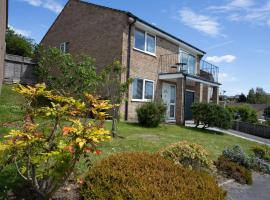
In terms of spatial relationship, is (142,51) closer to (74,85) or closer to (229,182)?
(74,85)

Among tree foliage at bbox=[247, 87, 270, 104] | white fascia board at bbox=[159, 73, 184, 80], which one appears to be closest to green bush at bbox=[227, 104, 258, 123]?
white fascia board at bbox=[159, 73, 184, 80]

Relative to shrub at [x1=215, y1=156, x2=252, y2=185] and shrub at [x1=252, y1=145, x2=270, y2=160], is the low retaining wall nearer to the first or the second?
shrub at [x1=252, y1=145, x2=270, y2=160]

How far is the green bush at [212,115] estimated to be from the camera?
1928cm

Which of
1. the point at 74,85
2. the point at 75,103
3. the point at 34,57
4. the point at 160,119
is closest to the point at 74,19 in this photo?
the point at 34,57

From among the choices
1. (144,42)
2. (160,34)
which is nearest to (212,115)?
(144,42)

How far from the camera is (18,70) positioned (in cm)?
2378

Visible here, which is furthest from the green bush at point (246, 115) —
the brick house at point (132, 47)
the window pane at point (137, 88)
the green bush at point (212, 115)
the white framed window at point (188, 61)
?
the window pane at point (137, 88)

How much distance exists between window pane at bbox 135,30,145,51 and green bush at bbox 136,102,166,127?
15.4ft

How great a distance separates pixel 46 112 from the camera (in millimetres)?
4445

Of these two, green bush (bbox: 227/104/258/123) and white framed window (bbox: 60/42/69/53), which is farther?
green bush (bbox: 227/104/258/123)

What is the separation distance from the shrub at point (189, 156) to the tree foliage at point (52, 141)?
9.43 feet

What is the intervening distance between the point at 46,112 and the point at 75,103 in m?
0.42

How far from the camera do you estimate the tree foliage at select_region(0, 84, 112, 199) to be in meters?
4.04

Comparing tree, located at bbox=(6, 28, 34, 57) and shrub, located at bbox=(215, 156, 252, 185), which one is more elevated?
tree, located at bbox=(6, 28, 34, 57)
